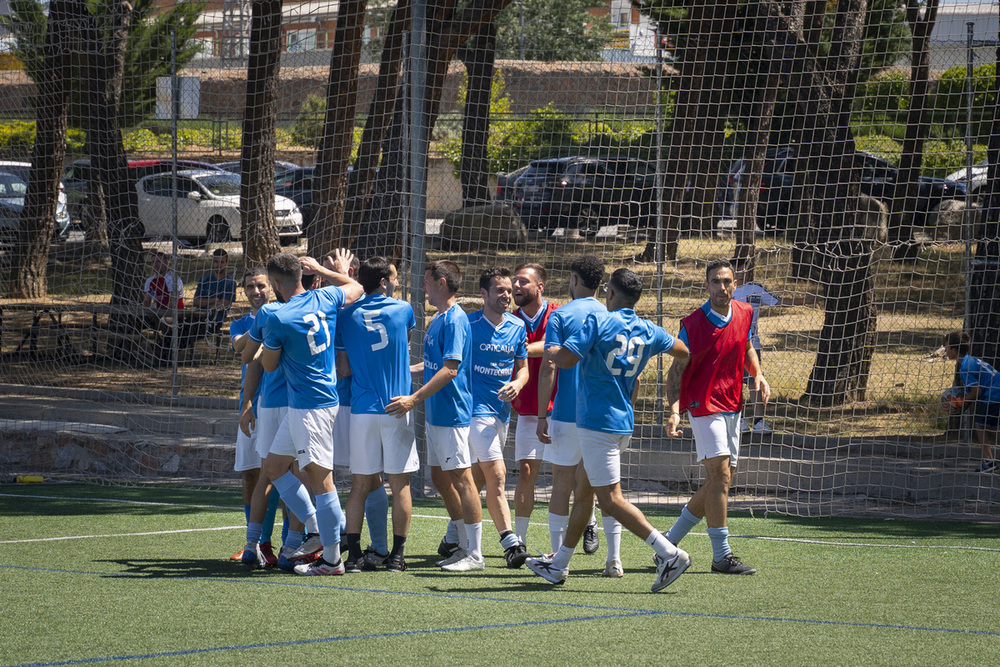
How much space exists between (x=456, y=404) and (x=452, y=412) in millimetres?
56

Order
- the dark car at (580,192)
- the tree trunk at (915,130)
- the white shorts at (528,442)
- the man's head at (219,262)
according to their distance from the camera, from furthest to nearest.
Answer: the dark car at (580,192) → the man's head at (219,262) → the tree trunk at (915,130) → the white shorts at (528,442)

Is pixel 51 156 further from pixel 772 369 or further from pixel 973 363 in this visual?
pixel 973 363

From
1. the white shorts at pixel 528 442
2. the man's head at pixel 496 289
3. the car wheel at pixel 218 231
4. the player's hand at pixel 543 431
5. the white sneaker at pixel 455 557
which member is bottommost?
the white sneaker at pixel 455 557

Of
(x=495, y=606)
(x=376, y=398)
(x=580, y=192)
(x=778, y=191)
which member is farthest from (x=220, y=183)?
(x=495, y=606)

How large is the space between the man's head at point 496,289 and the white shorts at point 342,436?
1.14 metres

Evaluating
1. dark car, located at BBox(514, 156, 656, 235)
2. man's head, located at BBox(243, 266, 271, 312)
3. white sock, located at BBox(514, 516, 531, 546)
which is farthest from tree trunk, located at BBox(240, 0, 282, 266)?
white sock, located at BBox(514, 516, 531, 546)

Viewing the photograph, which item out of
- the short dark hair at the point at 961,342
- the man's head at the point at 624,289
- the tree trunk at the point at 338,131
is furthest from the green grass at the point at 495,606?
the tree trunk at the point at 338,131

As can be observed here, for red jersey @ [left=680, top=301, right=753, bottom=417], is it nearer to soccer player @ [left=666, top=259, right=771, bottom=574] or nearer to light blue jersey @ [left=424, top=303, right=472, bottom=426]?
soccer player @ [left=666, top=259, right=771, bottom=574]

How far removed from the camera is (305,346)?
6.27m

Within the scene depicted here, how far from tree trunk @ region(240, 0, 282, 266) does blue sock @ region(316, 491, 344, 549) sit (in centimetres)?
743

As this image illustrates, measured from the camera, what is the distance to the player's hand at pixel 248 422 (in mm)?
6625

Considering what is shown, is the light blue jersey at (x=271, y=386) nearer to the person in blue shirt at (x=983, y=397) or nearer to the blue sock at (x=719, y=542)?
the blue sock at (x=719, y=542)

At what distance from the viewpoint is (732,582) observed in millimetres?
6332

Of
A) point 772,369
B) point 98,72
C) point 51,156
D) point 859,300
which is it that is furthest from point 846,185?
point 51,156
